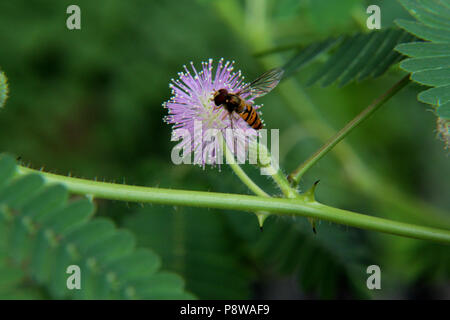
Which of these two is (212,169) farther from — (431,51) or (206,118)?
(431,51)

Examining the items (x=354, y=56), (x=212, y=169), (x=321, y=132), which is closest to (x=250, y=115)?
(x=354, y=56)

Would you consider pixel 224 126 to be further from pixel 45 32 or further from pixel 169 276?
pixel 45 32

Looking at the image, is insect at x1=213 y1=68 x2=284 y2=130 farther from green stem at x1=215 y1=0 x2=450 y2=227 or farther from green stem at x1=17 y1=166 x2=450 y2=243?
green stem at x1=215 y1=0 x2=450 y2=227

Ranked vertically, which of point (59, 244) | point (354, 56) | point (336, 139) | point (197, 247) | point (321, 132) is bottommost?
point (59, 244)

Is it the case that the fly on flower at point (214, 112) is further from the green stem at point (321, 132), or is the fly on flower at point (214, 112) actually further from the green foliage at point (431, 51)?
the green stem at point (321, 132)

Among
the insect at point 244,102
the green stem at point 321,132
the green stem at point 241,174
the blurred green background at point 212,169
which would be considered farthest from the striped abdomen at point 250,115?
the green stem at point 321,132

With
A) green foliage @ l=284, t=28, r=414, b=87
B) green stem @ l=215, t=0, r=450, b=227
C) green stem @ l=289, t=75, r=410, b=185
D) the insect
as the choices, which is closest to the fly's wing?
the insect
